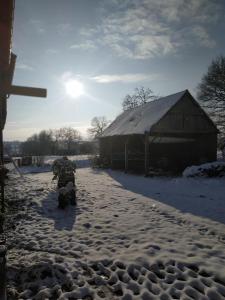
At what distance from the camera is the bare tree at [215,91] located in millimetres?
27531

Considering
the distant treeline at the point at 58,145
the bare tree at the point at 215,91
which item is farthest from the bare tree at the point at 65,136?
the bare tree at the point at 215,91

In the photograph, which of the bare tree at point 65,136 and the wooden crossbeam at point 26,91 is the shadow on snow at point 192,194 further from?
the bare tree at point 65,136

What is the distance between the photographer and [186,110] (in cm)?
1905

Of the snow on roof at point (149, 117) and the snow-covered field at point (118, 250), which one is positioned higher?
the snow on roof at point (149, 117)

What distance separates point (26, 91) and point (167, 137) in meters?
18.0

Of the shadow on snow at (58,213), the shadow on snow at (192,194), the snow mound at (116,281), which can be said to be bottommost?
the snow mound at (116,281)

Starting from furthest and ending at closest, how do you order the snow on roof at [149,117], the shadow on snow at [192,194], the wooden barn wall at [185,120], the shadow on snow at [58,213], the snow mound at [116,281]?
the wooden barn wall at [185,120]
the snow on roof at [149,117]
the shadow on snow at [192,194]
the shadow on snow at [58,213]
the snow mound at [116,281]

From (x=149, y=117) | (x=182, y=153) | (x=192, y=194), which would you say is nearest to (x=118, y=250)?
(x=192, y=194)

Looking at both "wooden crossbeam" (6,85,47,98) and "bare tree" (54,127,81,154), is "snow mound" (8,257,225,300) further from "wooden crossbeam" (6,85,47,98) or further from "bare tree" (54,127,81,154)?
"bare tree" (54,127,81,154)

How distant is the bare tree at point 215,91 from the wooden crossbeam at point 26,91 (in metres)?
26.7

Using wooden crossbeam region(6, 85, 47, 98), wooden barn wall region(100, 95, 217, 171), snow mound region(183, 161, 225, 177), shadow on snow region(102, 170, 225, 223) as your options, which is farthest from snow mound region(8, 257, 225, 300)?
wooden barn wall region(100, 95, 217, 171)

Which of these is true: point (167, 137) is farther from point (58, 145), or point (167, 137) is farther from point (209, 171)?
point (58, 145)

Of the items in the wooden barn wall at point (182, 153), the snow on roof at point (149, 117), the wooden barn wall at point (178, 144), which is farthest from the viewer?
the wooden barn wall at point (182, 153)

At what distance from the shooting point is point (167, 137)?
21.8 m
